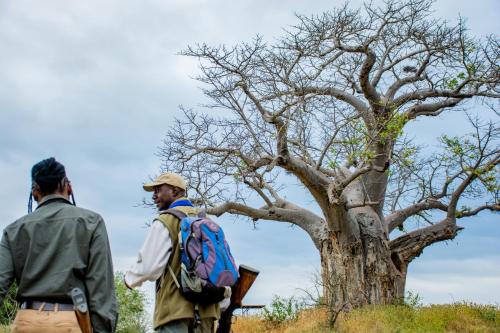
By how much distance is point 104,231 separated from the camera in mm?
4160

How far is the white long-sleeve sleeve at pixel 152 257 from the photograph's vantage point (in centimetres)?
486

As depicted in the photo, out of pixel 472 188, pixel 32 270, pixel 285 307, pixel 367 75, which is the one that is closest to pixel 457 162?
pixel 472 188

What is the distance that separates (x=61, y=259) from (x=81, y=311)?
1.22 ft

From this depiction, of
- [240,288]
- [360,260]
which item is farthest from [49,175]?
[360,260]

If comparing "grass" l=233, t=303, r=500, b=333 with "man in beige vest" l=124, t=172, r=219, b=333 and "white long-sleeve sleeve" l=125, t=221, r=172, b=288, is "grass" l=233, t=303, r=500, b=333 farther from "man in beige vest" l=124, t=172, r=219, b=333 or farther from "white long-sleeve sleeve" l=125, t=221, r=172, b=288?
"white long-sleeve sleeve" l=125, t=221, r=172, b=288

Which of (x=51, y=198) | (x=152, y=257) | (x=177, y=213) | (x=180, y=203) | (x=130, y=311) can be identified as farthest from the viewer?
(x=130, y=311)

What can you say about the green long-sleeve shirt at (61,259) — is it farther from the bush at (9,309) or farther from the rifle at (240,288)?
the bush at (9,309)

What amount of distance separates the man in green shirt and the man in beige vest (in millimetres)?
729

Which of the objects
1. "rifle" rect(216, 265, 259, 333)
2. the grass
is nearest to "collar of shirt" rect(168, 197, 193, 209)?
"rifle" rect(216, 265, 259, 333)

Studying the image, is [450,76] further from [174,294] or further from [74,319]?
[74,319]

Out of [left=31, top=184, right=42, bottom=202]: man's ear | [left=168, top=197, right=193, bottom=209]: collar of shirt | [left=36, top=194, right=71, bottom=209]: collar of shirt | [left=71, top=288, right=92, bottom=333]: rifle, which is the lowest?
[left=71, top=288, right=92, bottom=333]: rifle

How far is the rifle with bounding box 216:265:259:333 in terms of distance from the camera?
5.46m

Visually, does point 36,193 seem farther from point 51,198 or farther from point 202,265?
point 202,265

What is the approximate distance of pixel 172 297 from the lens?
4973mm
